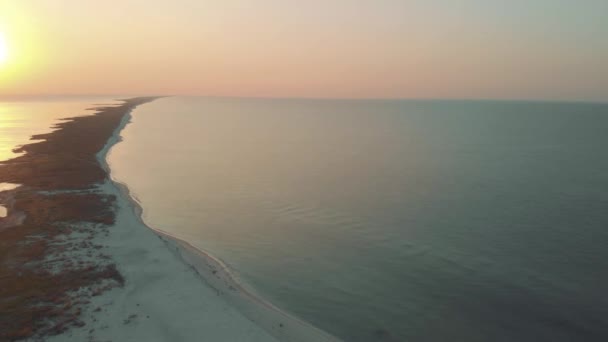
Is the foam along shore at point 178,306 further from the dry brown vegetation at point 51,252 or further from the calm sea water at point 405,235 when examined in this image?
the calm sea water at point 405,235

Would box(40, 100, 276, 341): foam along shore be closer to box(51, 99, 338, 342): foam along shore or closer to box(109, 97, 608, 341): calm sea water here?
box(51, 99, 338, 342): foam along shore

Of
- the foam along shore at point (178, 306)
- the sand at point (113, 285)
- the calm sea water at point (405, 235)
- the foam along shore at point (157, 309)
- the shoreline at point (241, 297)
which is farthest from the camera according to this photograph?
the calm sea water at point (405, 235)

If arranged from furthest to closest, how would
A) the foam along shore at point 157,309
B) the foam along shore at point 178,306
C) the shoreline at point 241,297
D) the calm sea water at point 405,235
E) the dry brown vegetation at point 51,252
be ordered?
the calm sea water at point 405,235 < the shoreline at point 241,297 < the dry brown vegetation at point 51,252 < the foam along shore at point 178,306 < the foam along shore at point 157,309

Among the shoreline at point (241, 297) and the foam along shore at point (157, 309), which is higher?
the foam along shore at point (157, 309)

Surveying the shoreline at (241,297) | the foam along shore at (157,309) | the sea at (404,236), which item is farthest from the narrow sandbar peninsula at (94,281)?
the sea at (404,236)

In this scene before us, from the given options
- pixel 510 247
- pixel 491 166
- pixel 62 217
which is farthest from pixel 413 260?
pixel 491 166

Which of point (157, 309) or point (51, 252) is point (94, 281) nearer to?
point (157, 309)

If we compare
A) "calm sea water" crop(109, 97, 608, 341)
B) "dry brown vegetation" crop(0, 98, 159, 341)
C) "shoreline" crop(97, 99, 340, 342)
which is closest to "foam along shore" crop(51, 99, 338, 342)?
"shoreline" crop(97, 99, 340, 342)

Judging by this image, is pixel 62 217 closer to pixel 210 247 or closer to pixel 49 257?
pixel 49 257
